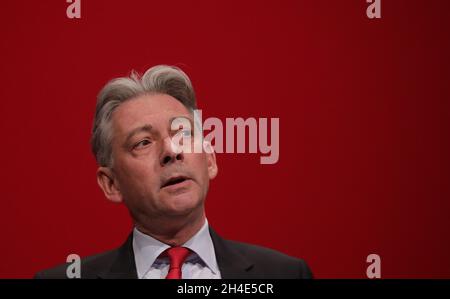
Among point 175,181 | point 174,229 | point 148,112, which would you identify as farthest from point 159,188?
point 148,112

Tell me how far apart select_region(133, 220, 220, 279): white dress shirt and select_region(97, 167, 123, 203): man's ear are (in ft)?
0.57

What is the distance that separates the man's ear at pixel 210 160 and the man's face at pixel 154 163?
39mm

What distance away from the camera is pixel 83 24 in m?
2.71

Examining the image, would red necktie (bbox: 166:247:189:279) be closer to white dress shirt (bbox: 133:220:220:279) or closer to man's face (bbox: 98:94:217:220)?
white dress shirt (bbox: 133:220:220:279)

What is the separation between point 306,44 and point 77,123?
3.14 ft

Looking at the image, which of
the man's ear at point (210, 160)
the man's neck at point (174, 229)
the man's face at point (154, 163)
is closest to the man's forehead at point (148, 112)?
the man's face at point (154, 163)

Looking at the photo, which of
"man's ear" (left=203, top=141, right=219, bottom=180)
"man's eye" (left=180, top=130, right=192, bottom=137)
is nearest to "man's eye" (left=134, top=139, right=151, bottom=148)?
"man's eye" (left=180, top=130, right=192, bottom=137)

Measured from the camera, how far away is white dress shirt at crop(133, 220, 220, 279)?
7.65 ft

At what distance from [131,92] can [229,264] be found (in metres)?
0.68
